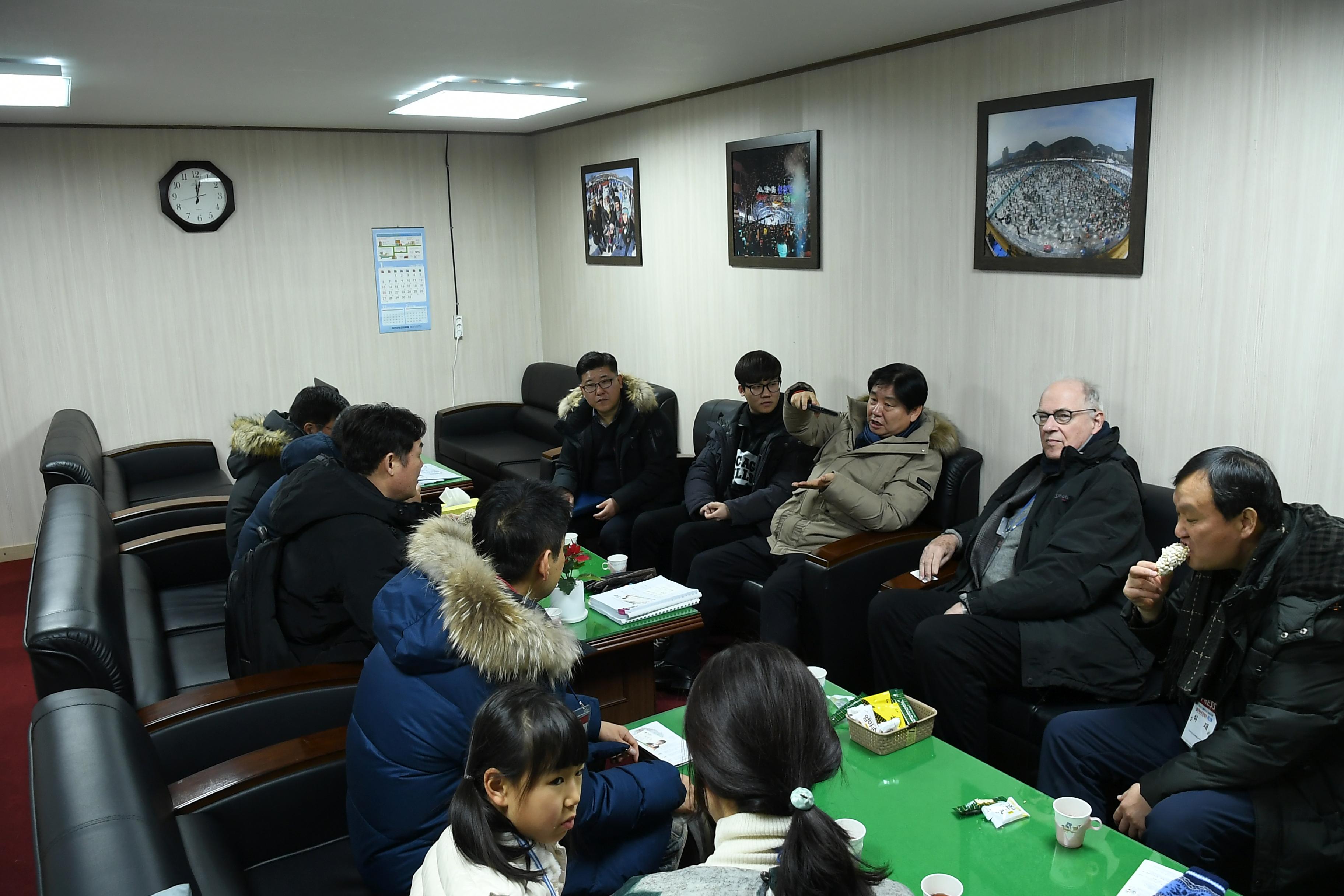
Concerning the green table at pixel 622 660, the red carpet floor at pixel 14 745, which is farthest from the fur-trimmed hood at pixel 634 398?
the red carpet floor at pixel 14 745

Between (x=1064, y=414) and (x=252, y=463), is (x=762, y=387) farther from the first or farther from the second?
(x=252, y=463)

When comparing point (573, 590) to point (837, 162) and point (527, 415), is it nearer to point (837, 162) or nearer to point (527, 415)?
point (837, 162)

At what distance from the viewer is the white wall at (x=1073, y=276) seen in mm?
2934

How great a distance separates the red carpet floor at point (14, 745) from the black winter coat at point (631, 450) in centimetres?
242

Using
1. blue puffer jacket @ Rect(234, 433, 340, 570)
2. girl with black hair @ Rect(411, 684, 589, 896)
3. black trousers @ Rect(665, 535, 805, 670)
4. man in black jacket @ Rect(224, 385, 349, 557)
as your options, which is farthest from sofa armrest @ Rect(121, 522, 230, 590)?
girl with black hair @ Rect(411, 684, 589, 896)

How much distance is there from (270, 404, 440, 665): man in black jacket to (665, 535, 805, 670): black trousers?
4.69 ft

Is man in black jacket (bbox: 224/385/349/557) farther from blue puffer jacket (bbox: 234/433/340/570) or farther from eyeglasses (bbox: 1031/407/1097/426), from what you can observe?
eyeglasses (bbox: 1031/407/1097/426)

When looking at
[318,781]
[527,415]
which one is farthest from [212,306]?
[318,781]

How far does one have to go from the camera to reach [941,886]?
176cm

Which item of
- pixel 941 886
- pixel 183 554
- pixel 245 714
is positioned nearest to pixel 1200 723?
pixel 941 886

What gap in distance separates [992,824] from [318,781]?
1.53 meters

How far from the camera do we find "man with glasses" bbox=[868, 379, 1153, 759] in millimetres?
2910

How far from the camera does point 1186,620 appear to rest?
2523mm

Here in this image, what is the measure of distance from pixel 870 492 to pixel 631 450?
1.42 meters
